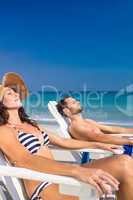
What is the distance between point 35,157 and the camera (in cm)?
201

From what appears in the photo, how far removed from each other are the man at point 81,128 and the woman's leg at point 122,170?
1.62m

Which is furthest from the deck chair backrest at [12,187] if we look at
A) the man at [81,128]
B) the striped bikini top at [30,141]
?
the man at [81,128]

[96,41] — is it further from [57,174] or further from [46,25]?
[57,174]

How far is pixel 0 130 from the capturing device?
211 cm

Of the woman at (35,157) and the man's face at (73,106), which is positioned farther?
the man's face at (73,106)

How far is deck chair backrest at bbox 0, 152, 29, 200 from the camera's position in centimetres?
203

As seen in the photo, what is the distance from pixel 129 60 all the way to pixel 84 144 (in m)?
12.3

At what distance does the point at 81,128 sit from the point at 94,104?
10373 millimetres

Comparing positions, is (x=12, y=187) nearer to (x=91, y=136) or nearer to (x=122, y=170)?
(x=122, y=170)

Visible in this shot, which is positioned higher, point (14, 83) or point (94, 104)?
point (14, 83)

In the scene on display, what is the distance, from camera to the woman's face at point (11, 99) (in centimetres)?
251

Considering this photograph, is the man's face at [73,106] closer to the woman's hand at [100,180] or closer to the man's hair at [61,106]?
the man's hair at [61,106]

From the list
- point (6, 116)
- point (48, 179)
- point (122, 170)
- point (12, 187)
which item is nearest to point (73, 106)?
point (6, 116)

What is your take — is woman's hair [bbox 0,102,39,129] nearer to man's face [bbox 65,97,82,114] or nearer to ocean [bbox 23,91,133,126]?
man's face [bbox 65,97,82,114]
